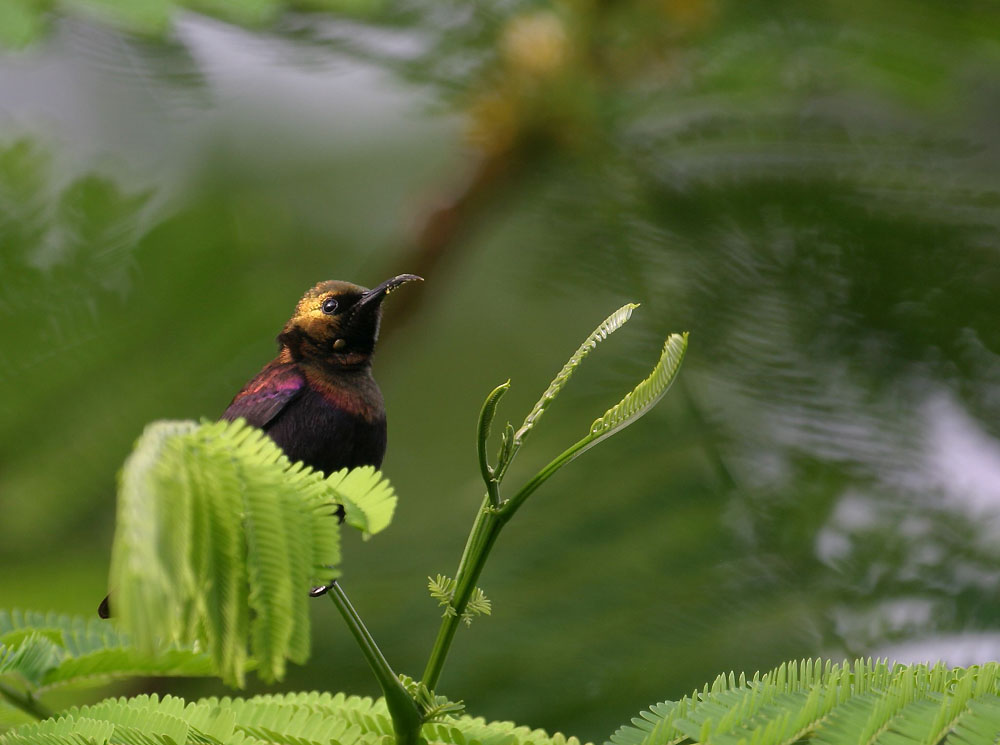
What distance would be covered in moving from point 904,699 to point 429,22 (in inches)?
132

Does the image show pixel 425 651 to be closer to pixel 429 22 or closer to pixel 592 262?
pixel 592 262

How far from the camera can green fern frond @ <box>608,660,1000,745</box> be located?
140 centimetres

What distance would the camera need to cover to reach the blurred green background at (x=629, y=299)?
3.57 metres

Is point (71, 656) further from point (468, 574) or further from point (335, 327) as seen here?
point (335, 327)

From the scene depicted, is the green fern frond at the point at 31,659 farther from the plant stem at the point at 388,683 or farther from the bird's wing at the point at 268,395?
the bird's wing at the point at 268,395

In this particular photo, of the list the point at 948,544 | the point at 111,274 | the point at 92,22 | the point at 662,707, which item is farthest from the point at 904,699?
the point at 92,22

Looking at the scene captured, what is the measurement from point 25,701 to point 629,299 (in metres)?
2.55

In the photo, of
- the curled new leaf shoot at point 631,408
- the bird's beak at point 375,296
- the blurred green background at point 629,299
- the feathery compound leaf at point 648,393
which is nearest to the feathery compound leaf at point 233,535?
the curled new leaf shoot at point 631,408

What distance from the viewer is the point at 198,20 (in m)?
3.60

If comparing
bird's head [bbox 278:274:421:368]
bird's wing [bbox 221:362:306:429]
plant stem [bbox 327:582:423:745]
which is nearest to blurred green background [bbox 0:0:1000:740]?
bird's head [bbox 278:274:421:368]

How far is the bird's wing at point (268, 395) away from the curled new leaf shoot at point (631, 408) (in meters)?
1.41

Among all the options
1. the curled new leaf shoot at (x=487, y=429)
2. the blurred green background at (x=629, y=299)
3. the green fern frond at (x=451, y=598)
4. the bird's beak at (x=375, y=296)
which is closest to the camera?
the curled new leaf shoot at (x=487, y=429)

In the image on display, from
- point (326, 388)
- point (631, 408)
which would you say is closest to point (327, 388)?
point (326, 388)

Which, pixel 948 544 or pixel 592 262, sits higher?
pixel 592 262
